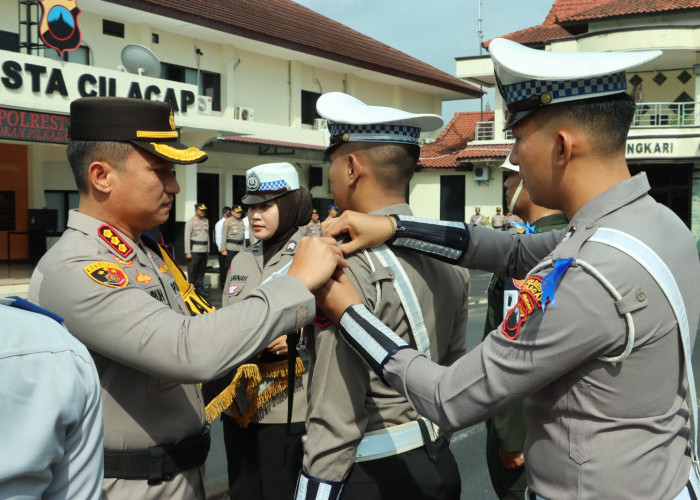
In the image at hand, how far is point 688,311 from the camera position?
1.69 m

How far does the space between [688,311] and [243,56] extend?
21747mm

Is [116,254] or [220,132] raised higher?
[220,132]

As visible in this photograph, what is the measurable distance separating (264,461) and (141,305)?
1638 mm

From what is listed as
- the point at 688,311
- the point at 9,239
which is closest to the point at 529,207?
the point at 688,311

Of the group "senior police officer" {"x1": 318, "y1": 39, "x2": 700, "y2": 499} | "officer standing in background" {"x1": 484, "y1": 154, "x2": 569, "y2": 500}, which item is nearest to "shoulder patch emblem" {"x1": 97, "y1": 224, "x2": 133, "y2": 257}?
"senior police officer" {"x1": 318, "y1": 39, "x2": 700, "y2": 499}

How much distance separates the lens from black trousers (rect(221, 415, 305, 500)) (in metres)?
Result: 3.23

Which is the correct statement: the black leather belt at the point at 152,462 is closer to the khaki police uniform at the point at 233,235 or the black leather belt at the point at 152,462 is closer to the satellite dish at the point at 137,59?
the khaki police uniform at the point at 233,235

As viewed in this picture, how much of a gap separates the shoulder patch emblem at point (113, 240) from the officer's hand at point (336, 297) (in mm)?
629

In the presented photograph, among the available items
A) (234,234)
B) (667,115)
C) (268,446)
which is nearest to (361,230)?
(268,446)

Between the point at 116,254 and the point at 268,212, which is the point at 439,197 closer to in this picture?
the point at 268,212

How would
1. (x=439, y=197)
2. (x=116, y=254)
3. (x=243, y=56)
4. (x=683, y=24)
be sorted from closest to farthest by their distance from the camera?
(x=116, y=254) < (x=243, y=56) < (x=683, y=24) < (x=439, y=197)

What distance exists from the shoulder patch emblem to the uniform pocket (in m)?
1.36

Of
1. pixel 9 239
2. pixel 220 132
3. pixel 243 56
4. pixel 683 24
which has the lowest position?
pixel 9 239

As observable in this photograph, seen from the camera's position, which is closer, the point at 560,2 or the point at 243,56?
the point at 243,56
